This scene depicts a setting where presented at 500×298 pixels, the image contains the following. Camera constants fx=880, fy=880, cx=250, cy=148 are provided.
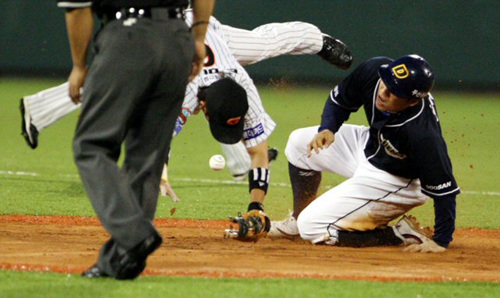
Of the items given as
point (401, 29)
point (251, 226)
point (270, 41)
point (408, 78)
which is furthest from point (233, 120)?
point (401, 29)

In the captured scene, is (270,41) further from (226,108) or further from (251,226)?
(251,226)

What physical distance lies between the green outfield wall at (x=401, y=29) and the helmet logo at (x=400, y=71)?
11.6 metres

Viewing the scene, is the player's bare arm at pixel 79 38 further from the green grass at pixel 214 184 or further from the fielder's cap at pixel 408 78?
the fielder's cap at pixel 408 78

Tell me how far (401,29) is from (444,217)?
11880mm

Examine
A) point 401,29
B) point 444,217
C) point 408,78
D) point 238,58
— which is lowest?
point 401,29

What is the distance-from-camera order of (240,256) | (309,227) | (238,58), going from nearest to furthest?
(240,256) < (309,227) < (238,58)

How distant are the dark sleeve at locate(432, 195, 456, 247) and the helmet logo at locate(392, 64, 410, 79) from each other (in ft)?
2.49

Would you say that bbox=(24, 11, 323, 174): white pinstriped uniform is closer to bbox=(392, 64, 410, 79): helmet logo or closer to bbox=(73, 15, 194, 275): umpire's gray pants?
bbox=(392, 64, 410, 79): helmet logo

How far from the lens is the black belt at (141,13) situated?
380 centimetres

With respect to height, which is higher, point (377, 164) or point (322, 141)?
point (322, 141)

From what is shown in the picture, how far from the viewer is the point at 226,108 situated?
207 inches

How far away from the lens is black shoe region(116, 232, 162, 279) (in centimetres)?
378

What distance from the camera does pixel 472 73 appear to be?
17125mm

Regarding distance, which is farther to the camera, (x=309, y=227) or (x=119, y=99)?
(x=309, y=227)
